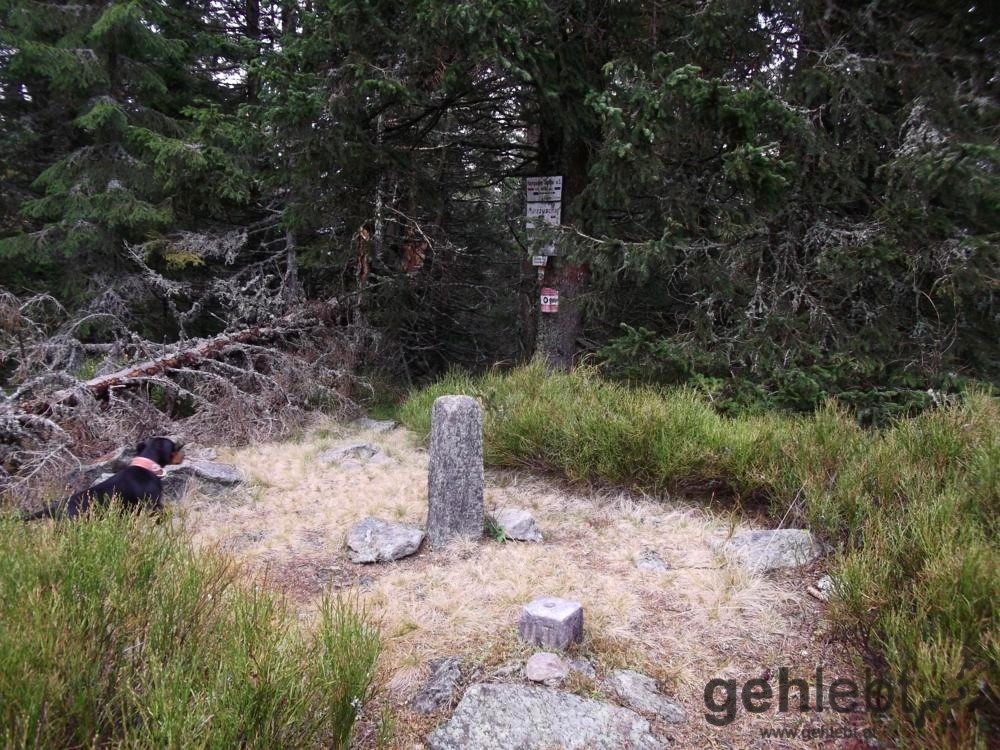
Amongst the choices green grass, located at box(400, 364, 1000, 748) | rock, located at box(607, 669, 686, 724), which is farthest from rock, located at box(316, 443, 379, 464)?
rock, located at box(607, 669, 686, 724)

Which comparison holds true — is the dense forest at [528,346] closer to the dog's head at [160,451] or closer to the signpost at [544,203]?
the signpost at [544,203]

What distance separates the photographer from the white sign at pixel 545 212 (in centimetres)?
701

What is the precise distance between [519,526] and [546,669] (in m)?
1.61

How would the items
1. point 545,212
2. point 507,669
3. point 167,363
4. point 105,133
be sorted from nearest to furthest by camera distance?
point 507,669 < point 167,363 < point 545,212 < point 105,133

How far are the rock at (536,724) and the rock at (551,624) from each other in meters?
0.29

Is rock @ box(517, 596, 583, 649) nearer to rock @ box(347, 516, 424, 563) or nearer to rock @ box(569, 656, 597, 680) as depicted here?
rock @ box(569, 656, 597, 680)

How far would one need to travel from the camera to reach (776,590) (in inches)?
136

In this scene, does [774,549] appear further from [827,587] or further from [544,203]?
[544,203]

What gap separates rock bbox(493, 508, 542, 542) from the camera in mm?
4285

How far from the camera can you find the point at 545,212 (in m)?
7.18

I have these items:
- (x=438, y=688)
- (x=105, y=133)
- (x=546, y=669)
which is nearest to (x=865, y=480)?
(x=546, y=669)

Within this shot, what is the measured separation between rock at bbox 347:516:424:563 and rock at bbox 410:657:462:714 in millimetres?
1264

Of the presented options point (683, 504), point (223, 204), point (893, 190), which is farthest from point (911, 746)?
point (223, 204)

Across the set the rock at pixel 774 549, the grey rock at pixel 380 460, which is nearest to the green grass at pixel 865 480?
the rock at pixel 774 549
